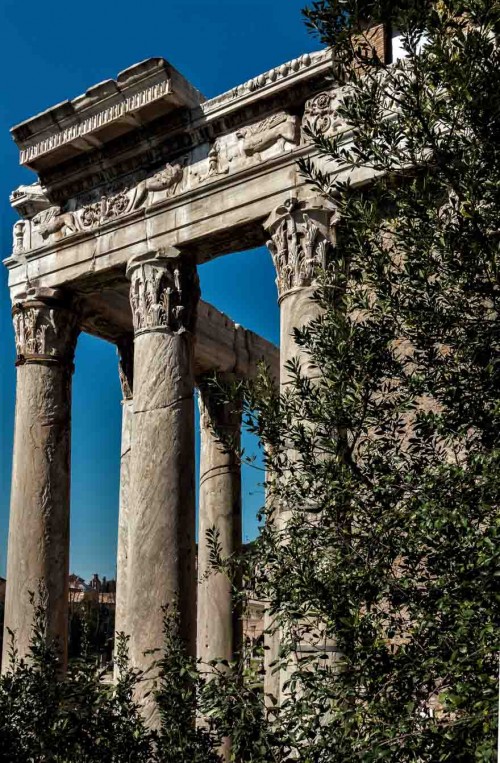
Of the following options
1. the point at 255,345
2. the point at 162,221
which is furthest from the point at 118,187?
the point at 255,345

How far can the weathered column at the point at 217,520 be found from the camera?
1434 centimetres

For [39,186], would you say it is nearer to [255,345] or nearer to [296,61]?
[296,61]

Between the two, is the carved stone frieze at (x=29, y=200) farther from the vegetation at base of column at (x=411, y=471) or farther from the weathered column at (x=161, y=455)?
the vegetation at base of column at (x=411, y=471)

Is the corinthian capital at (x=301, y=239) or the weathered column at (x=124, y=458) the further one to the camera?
the weathered column at (x=124, y=458)

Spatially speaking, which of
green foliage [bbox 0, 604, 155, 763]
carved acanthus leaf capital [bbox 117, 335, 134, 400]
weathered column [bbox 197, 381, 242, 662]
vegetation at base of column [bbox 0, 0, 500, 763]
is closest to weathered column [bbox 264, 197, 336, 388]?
vegetation at base of column [bbox 0, 0, 500, 763]

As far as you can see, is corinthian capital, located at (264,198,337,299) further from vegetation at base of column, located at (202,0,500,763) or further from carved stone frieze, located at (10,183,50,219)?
carved stone frieze, located at (10,183,50,219)

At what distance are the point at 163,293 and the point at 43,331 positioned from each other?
7.00 ft

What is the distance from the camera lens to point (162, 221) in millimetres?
10992

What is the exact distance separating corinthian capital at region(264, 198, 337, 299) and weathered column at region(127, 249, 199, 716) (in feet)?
5.41

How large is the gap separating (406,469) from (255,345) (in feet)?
A: 37.7

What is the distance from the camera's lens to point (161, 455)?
10.3 metres

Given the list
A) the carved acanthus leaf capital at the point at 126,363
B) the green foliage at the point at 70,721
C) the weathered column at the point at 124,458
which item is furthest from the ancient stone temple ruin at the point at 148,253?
the green foliage at the point at 70,721

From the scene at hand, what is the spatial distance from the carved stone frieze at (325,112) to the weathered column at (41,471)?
4.32 meters

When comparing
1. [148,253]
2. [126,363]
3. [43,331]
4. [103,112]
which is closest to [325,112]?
[148,253]
